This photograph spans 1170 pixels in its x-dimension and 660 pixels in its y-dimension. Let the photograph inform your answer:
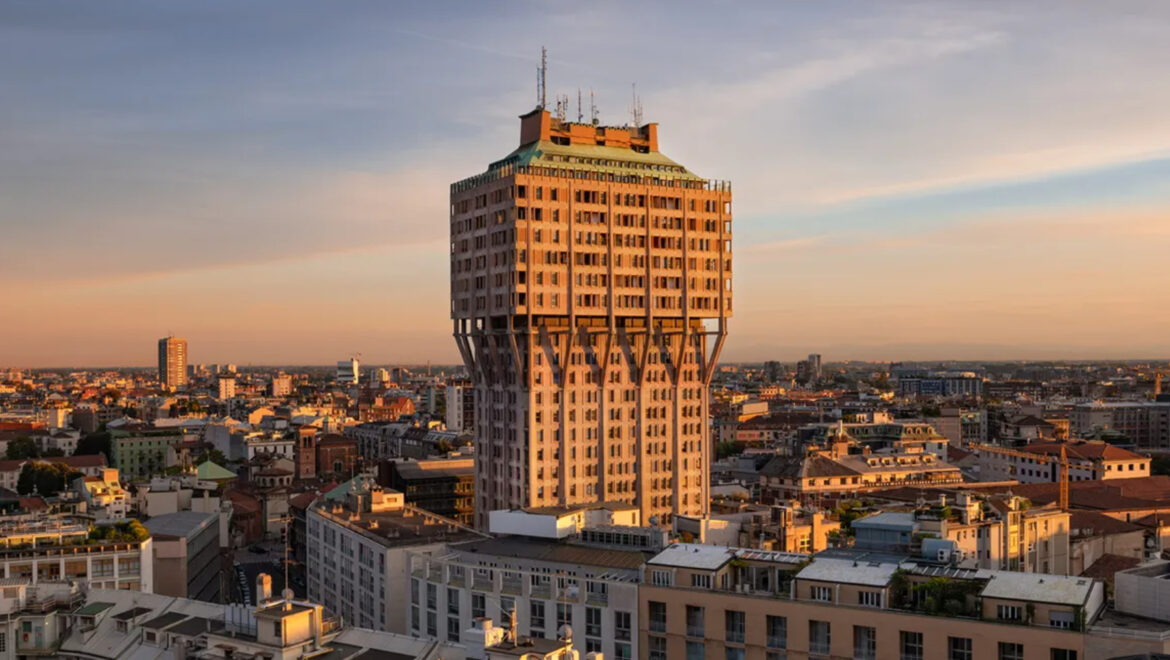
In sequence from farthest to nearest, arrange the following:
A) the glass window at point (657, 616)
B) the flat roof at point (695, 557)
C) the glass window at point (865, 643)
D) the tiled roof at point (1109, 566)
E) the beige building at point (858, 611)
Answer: the tiled roof at point (1109, 566) → the glass window at point (657, 616) → the flat roof at point (695, 557) → the glass window at point (865, 643) → the beige building at point (858, 611)

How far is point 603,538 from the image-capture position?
92938 millimetres

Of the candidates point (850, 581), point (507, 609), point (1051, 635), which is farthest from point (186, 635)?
point (1051, 635)

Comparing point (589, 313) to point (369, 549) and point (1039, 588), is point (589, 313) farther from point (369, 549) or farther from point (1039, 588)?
point (1039, 588)

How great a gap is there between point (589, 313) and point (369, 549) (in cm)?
4116

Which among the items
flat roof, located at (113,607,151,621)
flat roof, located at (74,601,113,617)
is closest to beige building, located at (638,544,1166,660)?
flat roof, located at (113,607,151,621)

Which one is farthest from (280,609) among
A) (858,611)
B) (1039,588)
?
(1039,588)

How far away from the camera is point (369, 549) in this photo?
104625 millimetres

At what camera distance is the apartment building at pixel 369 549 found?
100688 millimetres

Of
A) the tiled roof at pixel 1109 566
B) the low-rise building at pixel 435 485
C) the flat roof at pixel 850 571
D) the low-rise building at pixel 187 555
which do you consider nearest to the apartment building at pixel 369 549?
the low-rise building at pixel 187 555

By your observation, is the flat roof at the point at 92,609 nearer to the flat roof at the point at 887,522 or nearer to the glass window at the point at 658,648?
the glass window at the point at 658,648

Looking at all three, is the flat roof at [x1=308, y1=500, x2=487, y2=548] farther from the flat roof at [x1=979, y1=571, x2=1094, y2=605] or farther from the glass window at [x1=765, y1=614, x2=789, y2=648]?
the flat roof at [x1=979, y1=571, x2=1094, y2=605]

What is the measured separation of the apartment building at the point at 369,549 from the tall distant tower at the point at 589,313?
17652 millimetres

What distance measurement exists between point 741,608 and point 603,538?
26.1m

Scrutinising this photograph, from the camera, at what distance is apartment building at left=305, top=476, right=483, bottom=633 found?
10069 centimetres
